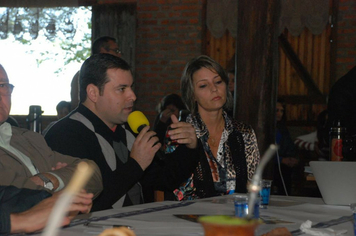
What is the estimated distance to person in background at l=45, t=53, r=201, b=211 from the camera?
231cm

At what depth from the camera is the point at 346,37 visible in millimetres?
6938

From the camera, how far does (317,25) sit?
6.98m

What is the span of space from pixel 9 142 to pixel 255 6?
2.42m

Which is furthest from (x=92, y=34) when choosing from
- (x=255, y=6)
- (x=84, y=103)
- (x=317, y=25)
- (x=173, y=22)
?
(x=84, y=103)

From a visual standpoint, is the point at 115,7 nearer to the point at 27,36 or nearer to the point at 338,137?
the point at 27,36

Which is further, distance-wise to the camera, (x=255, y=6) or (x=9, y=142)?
(x=255, y=6)

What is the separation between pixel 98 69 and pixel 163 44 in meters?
4.96

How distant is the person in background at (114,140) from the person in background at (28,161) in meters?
0.22

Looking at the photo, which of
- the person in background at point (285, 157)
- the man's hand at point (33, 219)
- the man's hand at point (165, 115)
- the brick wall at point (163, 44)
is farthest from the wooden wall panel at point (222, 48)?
the man's hand at point (33, 219)

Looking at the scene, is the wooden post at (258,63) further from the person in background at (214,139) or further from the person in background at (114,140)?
the person in background at (114,140)

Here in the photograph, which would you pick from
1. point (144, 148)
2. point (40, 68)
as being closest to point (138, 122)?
point (144, 148)

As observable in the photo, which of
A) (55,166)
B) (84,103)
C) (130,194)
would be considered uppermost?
(84,103)

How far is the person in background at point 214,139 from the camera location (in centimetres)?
284

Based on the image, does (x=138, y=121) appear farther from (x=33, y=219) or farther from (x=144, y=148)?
(x=33, y=219)
